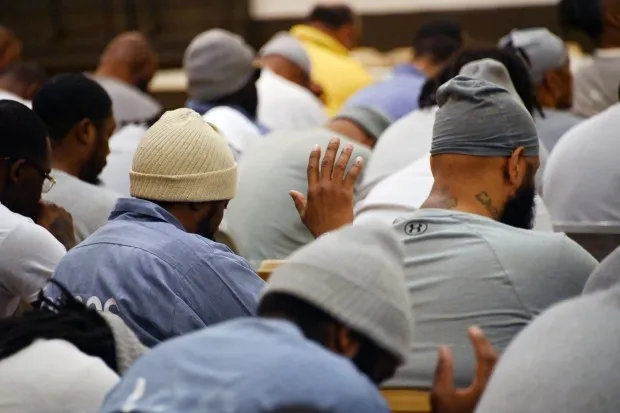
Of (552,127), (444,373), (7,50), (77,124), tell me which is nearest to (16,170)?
(77,124)

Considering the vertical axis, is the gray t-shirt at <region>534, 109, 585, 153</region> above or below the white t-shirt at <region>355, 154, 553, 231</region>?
below

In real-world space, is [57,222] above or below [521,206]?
Result: below

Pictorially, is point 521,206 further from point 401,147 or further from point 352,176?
point 401,147

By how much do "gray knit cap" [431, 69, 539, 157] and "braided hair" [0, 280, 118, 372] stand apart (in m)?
1.12

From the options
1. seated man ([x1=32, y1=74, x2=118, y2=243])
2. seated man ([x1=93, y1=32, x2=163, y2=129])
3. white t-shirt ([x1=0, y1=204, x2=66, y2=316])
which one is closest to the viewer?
white t-shirt ([x1=0, y1=204, x2=66, y2=316])

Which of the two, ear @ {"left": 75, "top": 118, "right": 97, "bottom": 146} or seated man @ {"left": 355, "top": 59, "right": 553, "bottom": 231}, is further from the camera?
ear @ {"left": 75, "top": 118, "right": 97, "bottom": 146}

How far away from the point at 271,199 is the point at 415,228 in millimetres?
1902

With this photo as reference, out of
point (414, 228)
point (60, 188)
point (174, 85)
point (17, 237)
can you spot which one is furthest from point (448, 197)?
point (174, 85)

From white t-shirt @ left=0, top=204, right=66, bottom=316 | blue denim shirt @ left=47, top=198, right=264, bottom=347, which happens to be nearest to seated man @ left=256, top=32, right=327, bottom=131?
white t-shirt @ left=0, top=204, right=66, bottom=316

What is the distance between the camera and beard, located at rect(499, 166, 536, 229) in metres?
3.56

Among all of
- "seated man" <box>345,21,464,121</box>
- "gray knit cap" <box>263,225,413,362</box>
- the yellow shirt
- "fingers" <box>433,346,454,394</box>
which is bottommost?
the yellow shirt

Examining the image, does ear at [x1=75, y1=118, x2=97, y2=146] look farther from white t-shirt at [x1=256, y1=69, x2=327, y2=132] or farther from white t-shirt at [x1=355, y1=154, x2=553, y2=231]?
white t-shirt at [x1=256, y1=69, x2=327, y2=132]

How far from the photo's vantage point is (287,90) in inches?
293

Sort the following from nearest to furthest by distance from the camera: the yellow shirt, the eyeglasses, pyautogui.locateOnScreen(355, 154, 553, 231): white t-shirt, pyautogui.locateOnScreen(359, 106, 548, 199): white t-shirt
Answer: the eyeglasses < pyautogui.locateOnScreen(355, 154, 553, 231): white t-shirt < pyautogui.locateOnScreen(359, 106, 548, 199): white t-shirt < the yellow shirt
